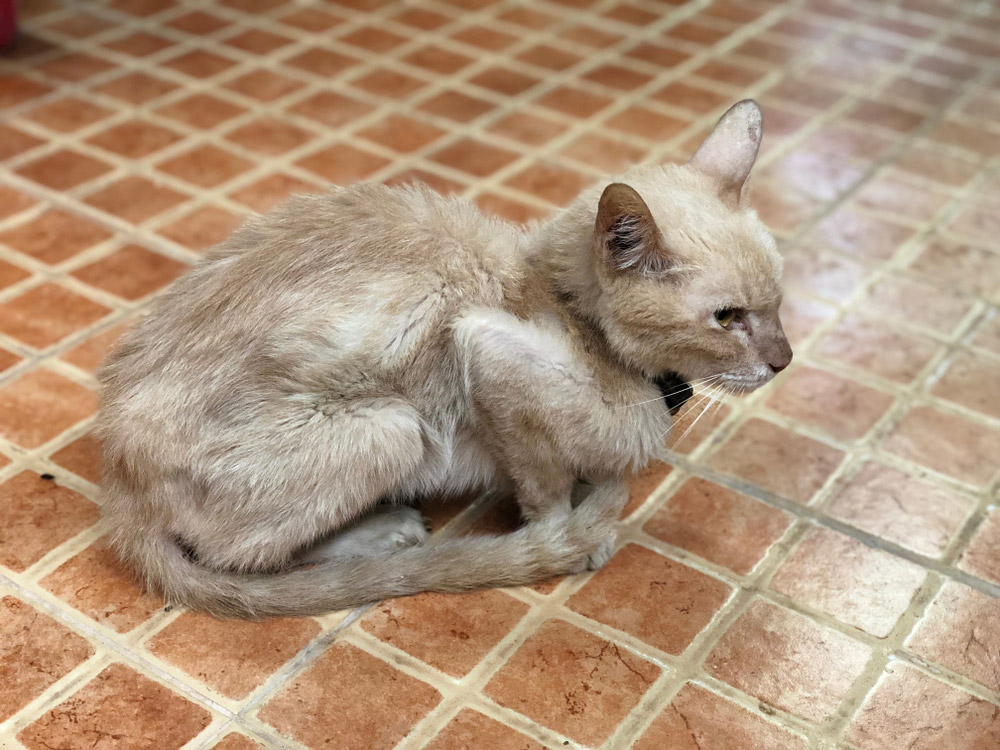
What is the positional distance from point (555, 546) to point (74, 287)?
1437 millimetres

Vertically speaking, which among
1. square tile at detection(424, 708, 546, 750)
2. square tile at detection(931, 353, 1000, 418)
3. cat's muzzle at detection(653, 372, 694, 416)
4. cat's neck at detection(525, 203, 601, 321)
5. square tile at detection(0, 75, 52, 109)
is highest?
cat's neck at detection(525, 203, 601, 321)

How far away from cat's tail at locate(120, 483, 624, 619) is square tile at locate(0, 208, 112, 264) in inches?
46.5

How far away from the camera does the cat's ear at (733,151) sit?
1.94 m

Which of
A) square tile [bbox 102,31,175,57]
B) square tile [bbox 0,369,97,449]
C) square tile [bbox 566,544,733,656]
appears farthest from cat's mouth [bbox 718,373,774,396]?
square tile [bbox 102,31,175,57]

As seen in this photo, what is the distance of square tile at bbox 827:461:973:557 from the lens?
6.97 ft

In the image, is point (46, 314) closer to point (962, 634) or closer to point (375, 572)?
point (375, 572)

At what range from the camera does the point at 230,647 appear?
71.5 inches

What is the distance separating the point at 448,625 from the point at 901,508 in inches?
37.2

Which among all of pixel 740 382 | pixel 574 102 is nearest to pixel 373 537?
pixel 740 382

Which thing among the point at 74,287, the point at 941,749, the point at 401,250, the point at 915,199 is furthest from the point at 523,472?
the point at 915,199

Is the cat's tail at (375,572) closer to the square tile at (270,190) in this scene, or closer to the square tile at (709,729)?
the square tile at (709,729)

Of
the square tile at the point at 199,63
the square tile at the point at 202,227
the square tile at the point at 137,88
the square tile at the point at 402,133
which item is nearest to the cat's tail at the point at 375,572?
the square tile at the point at 202,227

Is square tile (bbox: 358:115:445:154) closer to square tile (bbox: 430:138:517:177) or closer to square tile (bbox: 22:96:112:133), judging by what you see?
square tile (bbox: 430:138:517:177)

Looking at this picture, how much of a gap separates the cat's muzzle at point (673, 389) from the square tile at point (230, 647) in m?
0.73
